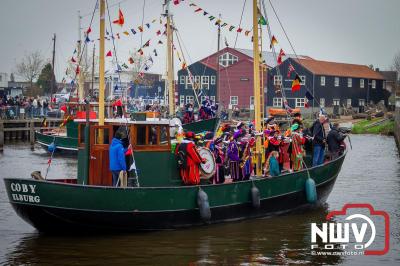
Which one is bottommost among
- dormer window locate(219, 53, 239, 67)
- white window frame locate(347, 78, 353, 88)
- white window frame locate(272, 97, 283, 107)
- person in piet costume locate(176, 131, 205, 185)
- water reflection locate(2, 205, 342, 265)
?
water reflection locate(2, 205, 342, 265)

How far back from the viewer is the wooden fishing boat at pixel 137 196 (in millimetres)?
15508


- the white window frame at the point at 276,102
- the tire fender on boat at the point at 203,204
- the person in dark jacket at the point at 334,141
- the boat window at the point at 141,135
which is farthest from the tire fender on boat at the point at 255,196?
the white window frame at the point at 276,102

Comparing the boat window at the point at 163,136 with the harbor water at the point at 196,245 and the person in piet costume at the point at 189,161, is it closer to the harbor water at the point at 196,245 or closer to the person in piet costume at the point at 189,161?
the person in piet costume at the point at 189,161

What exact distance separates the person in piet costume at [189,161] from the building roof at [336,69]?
54.5 meters

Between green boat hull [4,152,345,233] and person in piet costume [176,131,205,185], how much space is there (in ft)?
1.23

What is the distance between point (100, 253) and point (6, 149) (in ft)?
90.8

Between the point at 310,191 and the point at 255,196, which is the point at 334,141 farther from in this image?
the point at 255,196

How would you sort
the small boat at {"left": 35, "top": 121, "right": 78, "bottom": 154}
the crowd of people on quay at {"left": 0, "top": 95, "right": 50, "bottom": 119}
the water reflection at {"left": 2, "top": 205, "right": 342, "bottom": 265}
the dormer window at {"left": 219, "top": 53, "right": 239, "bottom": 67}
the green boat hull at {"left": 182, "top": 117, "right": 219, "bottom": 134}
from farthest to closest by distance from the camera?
1. the dormer window at {"left": 219, "top": 53, "right": 239, "bottom": 67}
2. the crowd of people on quay at {"left": 0, "top": 95, "right": 50, "bottom": 119}
3. the small boat at {"left": 35, "top": 121, "right": 78, "bottom": 154}
4. the green boat hull at {"left": 182, "top": 117, "right": 219, "bottom": 134}
5. the water reflection at {"left": 2, "top": 205, "right": 342, "bottom": 265}

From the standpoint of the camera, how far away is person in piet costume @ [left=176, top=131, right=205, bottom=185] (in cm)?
1705

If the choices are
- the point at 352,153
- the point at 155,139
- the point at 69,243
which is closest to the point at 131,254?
the point at 69,243

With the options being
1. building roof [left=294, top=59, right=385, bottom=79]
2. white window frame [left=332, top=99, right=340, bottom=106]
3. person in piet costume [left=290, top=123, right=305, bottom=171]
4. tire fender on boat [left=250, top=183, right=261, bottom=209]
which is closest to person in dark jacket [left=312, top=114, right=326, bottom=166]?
person in piet costume [left=290, top=123, right=305, bottom=171]

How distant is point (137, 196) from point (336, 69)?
218 feet

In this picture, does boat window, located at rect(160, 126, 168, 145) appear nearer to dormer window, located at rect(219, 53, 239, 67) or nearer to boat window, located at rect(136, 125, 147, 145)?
boat window, located at rect(136, 125, 147, 145)

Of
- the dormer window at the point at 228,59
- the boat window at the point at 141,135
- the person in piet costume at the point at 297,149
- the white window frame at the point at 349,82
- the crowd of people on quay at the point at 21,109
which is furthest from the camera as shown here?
the white window frame at the point at 349,82
